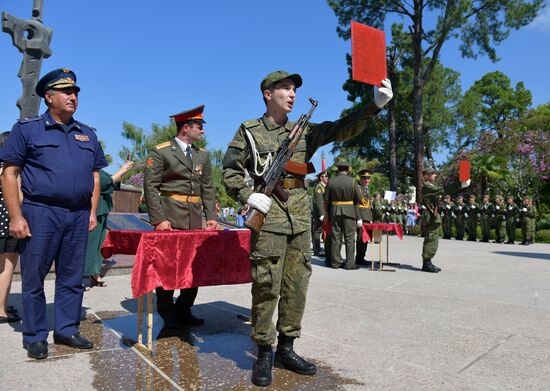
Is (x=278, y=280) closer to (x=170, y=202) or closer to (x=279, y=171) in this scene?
(x=279, y=171)

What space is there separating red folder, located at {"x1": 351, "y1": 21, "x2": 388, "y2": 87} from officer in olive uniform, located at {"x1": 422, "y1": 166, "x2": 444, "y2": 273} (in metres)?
5.67

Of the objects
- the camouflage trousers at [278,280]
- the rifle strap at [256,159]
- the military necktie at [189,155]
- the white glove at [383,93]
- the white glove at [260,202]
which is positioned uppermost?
the white glove at [383,93]

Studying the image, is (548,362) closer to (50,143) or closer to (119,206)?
(50,143)

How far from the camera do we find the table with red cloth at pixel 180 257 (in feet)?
11.4

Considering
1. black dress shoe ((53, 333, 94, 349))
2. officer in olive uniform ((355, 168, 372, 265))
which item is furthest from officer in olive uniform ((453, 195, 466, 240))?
black dress shoe ((53, 333, 94, 349))

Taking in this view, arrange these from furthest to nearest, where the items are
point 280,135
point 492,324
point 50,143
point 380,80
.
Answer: point 492,324, point 50,143, point 280,135, point 380,80

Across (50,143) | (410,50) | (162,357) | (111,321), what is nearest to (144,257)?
(162,357)

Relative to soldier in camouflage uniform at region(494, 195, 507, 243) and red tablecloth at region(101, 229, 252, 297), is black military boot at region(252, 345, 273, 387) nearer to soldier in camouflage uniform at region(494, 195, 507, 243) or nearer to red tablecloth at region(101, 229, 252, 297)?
red tablecloth at region(101, 229, 252, 297)

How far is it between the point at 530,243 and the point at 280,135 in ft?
55.9

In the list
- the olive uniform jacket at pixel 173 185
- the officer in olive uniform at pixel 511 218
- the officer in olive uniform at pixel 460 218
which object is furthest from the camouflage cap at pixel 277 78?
the officer in olive uniform at pixel 460 218

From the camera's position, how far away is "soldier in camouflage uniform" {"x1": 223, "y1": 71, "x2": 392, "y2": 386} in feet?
9.96

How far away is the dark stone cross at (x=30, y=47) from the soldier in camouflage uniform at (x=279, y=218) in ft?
30.1

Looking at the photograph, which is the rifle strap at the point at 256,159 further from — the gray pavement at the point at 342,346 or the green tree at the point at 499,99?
the green tree at the point at 499,99

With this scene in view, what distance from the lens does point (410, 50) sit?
3231cm
